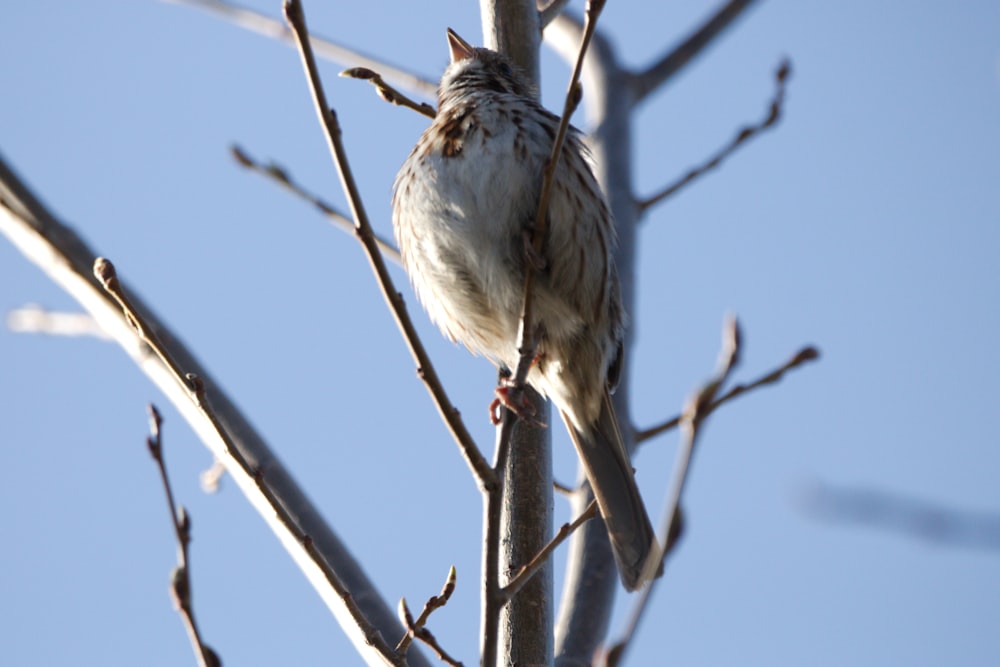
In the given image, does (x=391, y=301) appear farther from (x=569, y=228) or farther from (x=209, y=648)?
(x=569, y=228)

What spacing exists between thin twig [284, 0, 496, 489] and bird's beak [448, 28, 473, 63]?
2097mm

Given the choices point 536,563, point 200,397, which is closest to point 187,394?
point 200,397

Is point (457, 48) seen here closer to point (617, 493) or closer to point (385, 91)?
point (385, 91)

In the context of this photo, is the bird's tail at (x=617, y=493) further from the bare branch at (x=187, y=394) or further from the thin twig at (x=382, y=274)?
the thin twig at (x=382, y=274)

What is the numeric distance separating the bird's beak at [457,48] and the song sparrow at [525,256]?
32 centimetres

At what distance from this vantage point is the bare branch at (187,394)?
122 inches

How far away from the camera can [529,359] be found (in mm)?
2680

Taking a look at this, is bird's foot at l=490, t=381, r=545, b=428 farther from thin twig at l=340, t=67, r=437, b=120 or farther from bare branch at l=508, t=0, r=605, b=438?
thin twig at l=340, t=67, r=437, b=120

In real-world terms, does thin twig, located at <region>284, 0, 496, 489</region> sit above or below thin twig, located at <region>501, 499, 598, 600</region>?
above

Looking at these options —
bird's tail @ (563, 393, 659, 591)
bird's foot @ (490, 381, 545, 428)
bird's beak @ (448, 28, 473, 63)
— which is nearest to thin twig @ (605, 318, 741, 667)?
bird's foot @ (490, 381, 545, 428)

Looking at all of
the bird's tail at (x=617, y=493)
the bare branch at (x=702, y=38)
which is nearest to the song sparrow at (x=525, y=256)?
the bird's tail at (x=617, y=493)

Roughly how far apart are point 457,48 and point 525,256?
127 centimetres

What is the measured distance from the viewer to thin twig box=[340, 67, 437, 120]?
3521 mm

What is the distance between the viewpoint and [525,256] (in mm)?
3500
